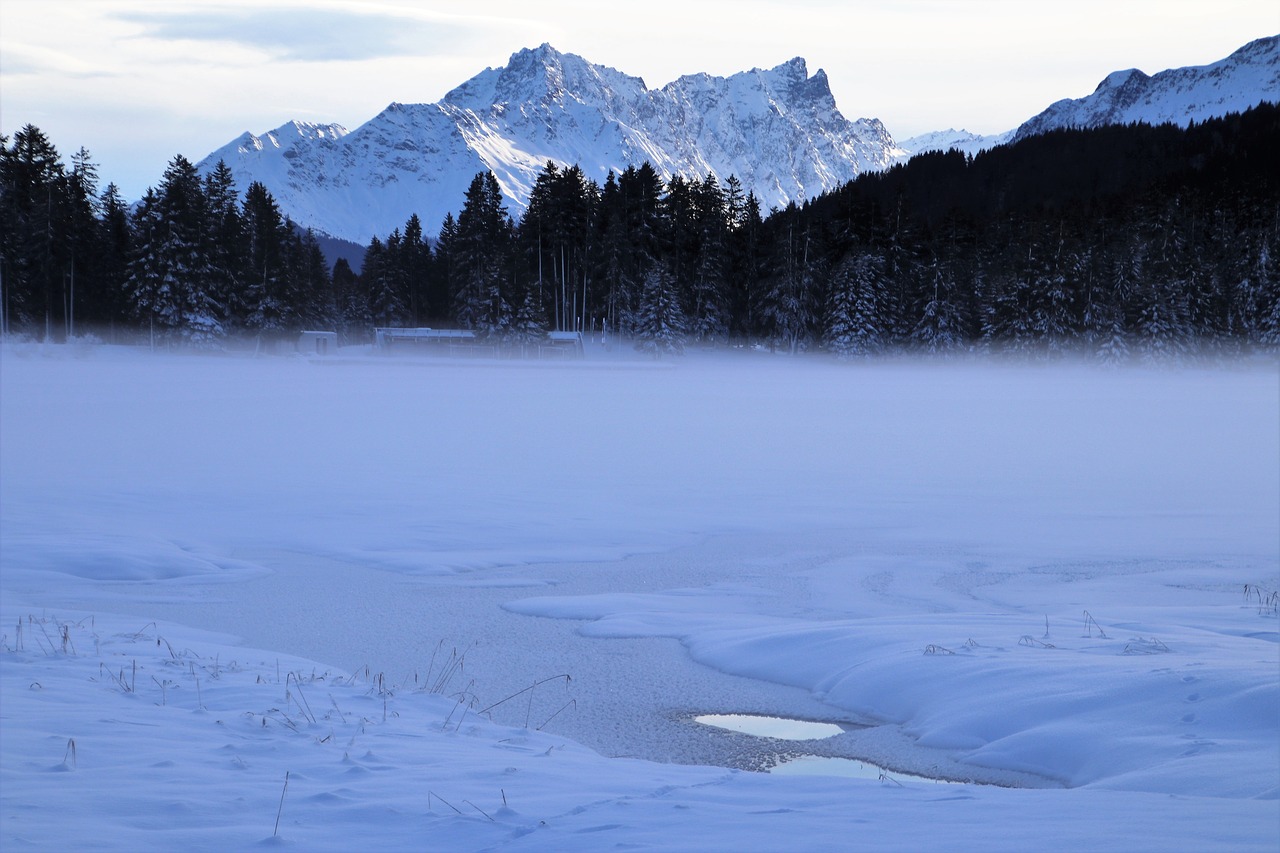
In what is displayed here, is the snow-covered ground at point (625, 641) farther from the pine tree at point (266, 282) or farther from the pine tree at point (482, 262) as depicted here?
the pine tree at point (482, 262)

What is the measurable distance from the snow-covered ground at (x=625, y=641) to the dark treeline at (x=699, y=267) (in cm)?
4163

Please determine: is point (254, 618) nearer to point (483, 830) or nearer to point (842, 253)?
point (483, 830)

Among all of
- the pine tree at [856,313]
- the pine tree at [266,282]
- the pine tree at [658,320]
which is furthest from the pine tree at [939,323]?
the pine tree at [266,282]

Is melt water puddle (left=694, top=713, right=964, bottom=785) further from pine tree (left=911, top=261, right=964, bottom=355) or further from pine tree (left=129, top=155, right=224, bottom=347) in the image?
pine tree (left=911, top=261, right=964, bottom=355)

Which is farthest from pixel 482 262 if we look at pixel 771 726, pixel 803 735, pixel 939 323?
pixel 803 735

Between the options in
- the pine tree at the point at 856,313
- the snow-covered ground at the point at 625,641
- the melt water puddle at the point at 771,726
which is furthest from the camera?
the pine tree at the point at 856,313

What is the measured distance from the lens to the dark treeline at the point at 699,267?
6025 centimetres

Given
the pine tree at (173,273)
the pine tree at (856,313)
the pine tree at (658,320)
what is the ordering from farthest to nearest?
Answer: the pine tree at (856,313) < the pine tree at (658,320) < the pine tree at (173,273)

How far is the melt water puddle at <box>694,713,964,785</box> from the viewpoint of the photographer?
20.8 ft

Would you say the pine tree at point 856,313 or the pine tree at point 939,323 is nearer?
the pine tree at point 856,313

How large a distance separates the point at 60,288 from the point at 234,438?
1798 inches

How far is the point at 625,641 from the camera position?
910 centimetres

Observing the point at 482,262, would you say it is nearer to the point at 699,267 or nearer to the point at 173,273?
the point at 699,267

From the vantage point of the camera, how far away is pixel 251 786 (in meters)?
4.90
